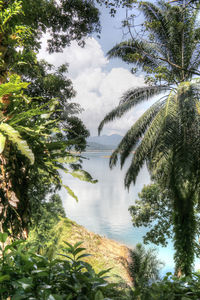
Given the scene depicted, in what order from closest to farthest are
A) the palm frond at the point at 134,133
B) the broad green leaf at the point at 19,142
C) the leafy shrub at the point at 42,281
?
the leafy shrub at the point at 42,281 → the broad green leaf at the point at 19,142 → the palm frond at the point at 134,133

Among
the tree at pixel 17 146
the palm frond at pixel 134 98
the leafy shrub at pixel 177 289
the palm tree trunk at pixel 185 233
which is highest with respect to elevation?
the palm frond at pixel 134 98

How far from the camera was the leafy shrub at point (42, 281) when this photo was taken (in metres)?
0.78

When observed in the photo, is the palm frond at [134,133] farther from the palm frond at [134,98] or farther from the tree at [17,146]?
the tree at [17,146]

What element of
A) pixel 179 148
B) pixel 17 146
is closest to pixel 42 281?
pixel 17 146

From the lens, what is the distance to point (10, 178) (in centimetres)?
178

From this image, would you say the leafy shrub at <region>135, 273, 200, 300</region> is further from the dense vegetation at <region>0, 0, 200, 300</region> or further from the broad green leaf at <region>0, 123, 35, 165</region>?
the broad green leaf at <region>0, 123, 35, 165</region>

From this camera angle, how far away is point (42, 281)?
944 mm

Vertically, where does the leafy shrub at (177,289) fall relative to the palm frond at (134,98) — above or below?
below

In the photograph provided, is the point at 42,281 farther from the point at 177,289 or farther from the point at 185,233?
the point at 185,233

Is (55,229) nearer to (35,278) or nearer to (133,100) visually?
(133,100)

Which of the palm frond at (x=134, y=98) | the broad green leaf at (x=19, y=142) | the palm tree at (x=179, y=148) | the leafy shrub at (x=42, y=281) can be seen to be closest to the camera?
the leafy shrub at (x=42, y=281)

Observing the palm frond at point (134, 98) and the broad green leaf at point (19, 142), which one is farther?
the palm frond at point (134, 98)

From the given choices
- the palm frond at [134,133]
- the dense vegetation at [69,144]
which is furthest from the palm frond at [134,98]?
the palm frond at [134,133]

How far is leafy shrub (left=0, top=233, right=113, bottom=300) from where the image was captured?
0.78 m
